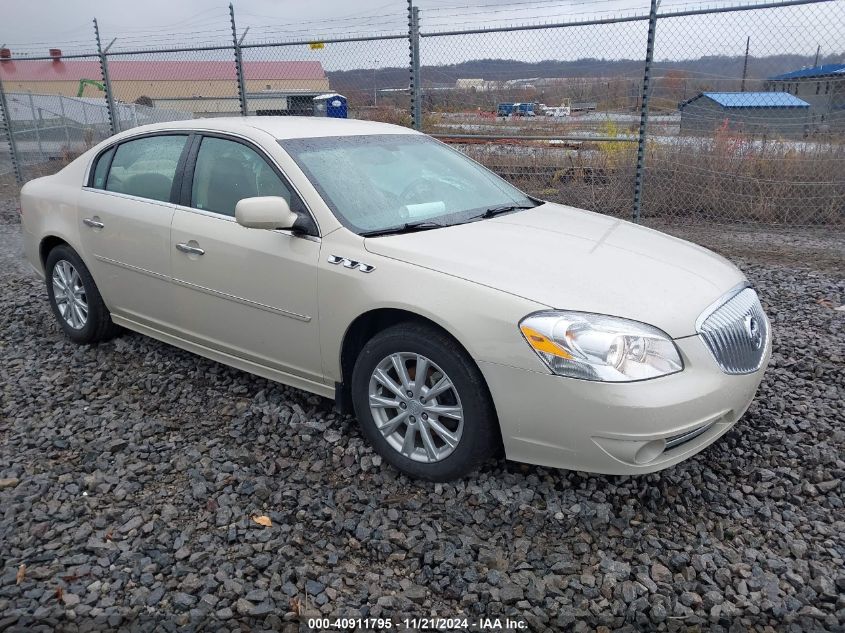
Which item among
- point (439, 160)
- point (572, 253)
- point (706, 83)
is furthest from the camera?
point (706, 83)

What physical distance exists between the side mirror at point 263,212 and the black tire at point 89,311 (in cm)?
195

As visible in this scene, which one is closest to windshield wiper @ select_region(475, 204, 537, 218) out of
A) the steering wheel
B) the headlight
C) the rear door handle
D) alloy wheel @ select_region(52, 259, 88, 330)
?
the steering wheel

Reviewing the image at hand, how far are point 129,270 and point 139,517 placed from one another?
1840 millimetres

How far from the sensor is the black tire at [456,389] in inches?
112

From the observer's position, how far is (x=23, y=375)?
4422 mm

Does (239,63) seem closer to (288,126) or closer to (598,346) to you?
(288,126)

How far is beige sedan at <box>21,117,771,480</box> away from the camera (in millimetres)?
2678

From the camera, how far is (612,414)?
2.60 meters

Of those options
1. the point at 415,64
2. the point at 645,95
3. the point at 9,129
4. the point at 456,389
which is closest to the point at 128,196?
the point at 456,389

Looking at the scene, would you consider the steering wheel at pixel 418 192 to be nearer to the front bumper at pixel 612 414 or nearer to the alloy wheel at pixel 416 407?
the alloy wheel at pixel 416 407

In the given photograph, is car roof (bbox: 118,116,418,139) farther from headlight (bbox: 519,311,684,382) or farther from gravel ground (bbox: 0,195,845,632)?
headlight (bbox: 519,311,684,382)

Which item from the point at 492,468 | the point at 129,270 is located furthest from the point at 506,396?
the point at 129,270

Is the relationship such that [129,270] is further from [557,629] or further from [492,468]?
[557,629]

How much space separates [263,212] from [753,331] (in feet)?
7.65
